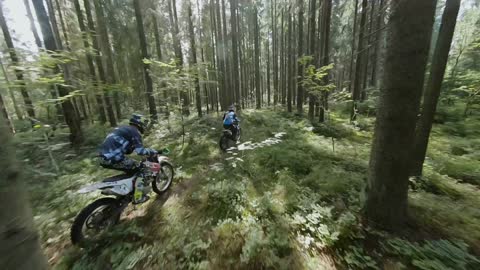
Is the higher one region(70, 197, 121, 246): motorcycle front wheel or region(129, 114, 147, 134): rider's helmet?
region(129, 114, 147, 134): rider's helmet

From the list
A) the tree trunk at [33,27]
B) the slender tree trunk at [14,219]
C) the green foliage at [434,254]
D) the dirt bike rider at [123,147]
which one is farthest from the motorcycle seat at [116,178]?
the tree trunk at [33,27]

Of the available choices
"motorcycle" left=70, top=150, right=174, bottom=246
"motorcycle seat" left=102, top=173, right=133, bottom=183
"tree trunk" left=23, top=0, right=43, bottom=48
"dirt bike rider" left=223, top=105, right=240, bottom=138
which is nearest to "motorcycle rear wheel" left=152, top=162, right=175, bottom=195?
"motorcycle" left=70, top=150, right=174, bottom=246

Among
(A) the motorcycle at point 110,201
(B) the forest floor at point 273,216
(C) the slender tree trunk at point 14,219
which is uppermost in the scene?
(C) the slender tree trunk at point 14,219

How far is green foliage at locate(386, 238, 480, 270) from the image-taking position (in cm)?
259

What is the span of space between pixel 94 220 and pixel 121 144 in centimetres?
142

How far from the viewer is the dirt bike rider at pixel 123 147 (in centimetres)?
388

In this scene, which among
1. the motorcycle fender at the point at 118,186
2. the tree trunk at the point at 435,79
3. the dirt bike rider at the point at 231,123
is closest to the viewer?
the motorcycle fender at the point at 118,186

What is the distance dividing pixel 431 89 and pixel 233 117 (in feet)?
19.1

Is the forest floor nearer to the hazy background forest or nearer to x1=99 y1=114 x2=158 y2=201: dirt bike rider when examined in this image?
the hazy background forest

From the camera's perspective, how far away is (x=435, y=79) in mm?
4254

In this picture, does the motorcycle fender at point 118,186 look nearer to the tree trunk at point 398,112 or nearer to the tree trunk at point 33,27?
the tree trunk at point 398,112

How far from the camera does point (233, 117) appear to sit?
8.16m

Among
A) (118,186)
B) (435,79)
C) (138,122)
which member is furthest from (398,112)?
(118,186)

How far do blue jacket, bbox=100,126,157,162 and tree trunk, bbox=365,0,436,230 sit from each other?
4.40 metres
